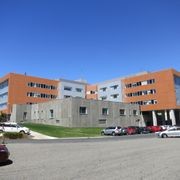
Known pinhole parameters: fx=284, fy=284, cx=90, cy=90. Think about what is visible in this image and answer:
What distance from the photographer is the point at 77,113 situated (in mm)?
60938

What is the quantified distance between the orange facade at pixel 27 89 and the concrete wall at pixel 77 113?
8158 mm

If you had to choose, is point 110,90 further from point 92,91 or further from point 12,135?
point 12,135

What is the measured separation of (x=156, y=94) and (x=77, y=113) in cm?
3087

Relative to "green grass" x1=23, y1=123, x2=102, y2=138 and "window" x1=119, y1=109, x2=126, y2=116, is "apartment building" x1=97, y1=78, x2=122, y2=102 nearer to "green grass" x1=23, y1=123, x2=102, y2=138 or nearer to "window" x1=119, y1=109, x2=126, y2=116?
"window" x1=119, y1=109, x2=126, y2=116

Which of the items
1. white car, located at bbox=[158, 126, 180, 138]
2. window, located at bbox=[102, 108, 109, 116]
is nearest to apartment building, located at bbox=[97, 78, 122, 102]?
window, located at bbox=[102, 108, 109, 116]

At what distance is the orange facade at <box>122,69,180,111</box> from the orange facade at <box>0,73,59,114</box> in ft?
81.3

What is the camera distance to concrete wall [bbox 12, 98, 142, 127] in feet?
198

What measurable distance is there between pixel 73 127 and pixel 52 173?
4851 centimetres

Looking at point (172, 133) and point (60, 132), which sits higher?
point (60, 132)

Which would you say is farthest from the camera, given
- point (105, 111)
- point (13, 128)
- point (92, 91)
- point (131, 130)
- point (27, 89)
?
point (92, 91)

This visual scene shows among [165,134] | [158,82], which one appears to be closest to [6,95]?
[158,82]

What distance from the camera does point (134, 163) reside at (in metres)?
13.0

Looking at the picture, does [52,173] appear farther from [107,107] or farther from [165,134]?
[107,107]

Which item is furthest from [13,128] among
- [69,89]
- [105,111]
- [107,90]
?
[107,90]
